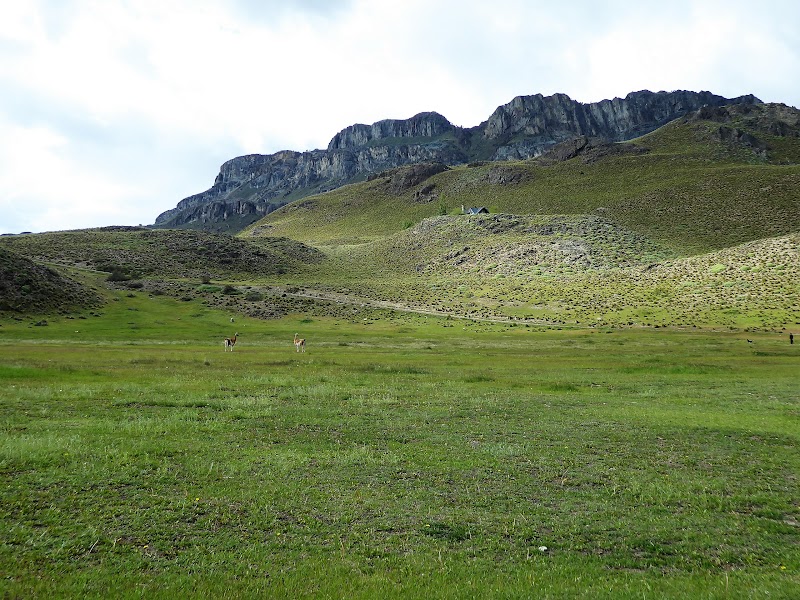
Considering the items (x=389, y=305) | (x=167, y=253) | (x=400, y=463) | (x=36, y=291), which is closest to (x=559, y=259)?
(x=389, y=305)

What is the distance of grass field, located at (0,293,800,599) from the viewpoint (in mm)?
8617

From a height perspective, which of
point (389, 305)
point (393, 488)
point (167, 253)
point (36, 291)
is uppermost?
point (167, 253)

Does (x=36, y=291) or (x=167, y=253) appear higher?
(x=167, y=253)

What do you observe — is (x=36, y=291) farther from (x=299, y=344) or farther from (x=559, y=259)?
(x=559, y=259)

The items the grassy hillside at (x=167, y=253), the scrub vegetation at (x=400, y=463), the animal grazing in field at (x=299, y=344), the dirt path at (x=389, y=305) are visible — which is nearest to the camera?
the scrub vegetation at (x=400, y=463)

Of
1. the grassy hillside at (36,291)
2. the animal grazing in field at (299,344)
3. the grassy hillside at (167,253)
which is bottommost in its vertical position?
the animal grazing in field at (299,344)

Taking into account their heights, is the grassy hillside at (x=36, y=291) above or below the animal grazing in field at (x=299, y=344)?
above

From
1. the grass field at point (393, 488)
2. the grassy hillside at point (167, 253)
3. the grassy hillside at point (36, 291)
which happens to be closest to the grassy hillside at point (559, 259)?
the grassy hillside at point (167, 253)

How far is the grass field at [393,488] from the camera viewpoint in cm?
862

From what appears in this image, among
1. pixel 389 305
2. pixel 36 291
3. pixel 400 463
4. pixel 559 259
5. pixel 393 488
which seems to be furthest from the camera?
pixel 559 259

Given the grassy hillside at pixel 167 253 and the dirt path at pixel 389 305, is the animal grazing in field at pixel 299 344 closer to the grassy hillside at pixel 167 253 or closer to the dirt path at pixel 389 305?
the dirt path at pixel 389 305

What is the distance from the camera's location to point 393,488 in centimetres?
1290

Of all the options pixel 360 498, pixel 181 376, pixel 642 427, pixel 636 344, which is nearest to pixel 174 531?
pixel 360 498

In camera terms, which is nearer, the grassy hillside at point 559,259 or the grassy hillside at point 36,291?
the grassy hillside at point 36,291
